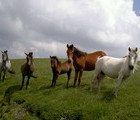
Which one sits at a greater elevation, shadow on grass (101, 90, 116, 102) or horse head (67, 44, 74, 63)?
horse head (67, 44, 74, 63)

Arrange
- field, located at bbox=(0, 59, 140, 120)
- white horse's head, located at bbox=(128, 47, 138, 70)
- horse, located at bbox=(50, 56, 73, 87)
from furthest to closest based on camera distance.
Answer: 1. horse, located at bbox=(50, 56, 73, 87)
2. white horse's head, located at bbox=(128, 47, 138, 70)
3. field, located at bbox=(0, 59, 140, 120)

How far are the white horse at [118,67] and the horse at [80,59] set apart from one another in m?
1.99

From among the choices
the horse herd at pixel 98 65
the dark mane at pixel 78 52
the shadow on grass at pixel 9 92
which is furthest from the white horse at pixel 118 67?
the shadow on grass at pixel 9 92

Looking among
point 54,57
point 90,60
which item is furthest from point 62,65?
point 90,60

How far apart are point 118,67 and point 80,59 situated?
4.48 meters

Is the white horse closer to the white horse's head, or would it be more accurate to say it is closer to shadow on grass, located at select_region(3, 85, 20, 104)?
the white horse's head

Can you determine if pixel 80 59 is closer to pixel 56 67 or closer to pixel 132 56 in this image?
pixel 56 67

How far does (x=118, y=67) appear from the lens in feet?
50.5

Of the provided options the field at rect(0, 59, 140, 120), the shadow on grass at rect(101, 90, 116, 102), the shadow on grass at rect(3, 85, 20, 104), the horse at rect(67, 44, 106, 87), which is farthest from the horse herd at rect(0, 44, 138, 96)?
the field at rect(0, 59, 140, 120)

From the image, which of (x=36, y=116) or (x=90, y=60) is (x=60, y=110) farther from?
(x=90, y=60)

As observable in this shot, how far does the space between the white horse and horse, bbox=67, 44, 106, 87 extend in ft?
6.52

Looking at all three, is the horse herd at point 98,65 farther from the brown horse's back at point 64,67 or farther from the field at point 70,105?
the field at point 70,105

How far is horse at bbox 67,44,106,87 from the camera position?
18062 mm

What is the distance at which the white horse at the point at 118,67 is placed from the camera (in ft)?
45.2
